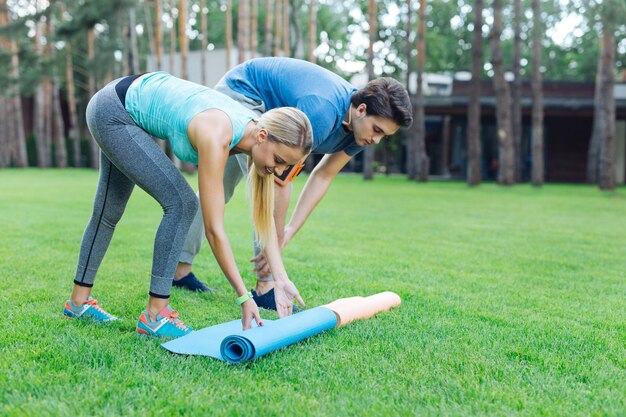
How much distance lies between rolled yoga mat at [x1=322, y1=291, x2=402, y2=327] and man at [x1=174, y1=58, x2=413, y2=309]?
58 cm

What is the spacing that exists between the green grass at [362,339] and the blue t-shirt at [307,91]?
1.06 metres

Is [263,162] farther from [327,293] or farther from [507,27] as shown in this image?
[507,27]

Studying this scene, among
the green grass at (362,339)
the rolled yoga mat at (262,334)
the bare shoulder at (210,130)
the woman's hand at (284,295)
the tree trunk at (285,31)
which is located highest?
the tree trunk at (285,31)

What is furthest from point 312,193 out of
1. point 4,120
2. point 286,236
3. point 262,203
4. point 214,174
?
point 4,120

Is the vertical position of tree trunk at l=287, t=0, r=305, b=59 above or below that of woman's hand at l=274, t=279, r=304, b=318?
above

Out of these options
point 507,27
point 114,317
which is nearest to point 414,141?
point 507,27

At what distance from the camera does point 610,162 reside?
60.5 feet

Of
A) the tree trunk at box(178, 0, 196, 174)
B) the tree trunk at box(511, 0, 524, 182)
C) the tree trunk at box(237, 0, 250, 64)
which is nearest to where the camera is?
the tree trunk at box(511, 0, 524, 182)

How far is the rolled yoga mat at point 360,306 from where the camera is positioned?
3.46m

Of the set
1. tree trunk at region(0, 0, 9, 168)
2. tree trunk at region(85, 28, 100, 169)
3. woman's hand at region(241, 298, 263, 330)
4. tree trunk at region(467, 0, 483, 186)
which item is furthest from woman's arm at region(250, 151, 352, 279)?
tree trunk at region(0, 0, 9, 168)

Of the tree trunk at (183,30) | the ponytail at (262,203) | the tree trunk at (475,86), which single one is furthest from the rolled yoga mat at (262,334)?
the tree trunk at (183,30)

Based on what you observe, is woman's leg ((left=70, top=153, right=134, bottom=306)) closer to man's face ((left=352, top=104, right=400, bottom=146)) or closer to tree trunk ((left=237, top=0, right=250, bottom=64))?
man's face ((left=352, top=104, right=400, bottom=146))

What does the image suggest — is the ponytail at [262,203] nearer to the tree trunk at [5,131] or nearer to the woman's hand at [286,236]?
the woman's hand at [286,236]

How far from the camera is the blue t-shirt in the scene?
346 centimetres
